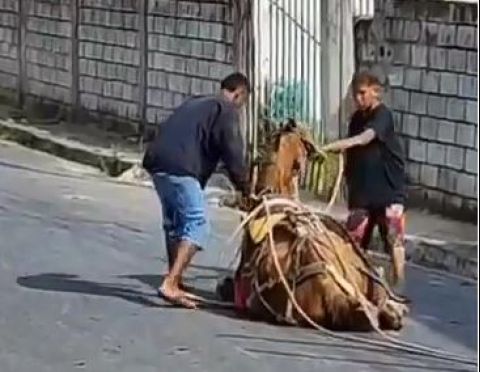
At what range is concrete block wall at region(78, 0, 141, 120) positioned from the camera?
1848 centimetres

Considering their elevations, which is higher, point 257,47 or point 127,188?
point 257,47

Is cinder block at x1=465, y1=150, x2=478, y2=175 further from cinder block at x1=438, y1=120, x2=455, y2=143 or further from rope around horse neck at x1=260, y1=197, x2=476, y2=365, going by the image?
rope around horse neck at x1=260, y1=197, x2=476, y2=365

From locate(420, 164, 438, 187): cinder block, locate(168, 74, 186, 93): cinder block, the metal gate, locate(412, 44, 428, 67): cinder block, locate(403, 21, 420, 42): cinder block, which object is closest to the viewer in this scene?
locate(420, 164, 438, 187): cinder block

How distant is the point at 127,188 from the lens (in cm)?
1558

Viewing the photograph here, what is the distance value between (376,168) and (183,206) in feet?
4.26

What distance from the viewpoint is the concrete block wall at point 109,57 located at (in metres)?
18.5

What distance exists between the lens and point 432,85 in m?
13.5

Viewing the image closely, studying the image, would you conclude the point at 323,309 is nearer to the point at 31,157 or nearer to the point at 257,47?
the point at 257,47

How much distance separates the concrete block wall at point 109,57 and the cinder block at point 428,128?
551cm

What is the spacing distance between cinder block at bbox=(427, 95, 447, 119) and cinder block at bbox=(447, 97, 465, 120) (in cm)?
7

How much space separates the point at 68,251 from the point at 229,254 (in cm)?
122

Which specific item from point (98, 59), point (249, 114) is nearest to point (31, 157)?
point (98, 59)

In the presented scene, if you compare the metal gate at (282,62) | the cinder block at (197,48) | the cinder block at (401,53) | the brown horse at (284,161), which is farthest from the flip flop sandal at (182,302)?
the cinder block at (197,48)

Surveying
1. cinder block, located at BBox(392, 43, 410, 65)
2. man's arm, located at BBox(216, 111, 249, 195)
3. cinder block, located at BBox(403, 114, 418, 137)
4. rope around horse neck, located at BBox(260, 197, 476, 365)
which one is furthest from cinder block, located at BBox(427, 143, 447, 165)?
rope around horse neck, located at BBox(260, 197, 476, 365)
